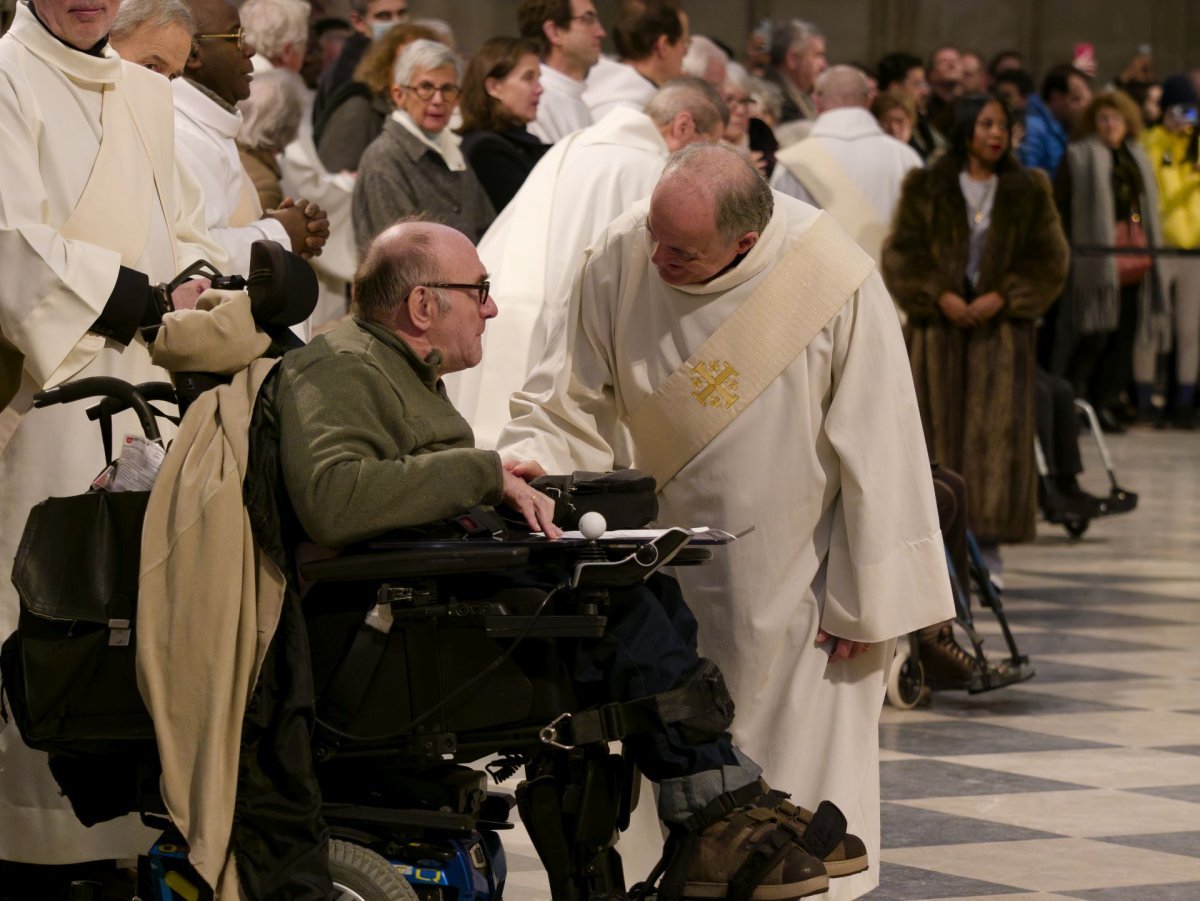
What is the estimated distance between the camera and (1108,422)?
15414 mm

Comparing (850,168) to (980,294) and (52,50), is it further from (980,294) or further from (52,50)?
(52,50)

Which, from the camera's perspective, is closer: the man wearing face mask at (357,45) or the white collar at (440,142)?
the white collar at (440,142)

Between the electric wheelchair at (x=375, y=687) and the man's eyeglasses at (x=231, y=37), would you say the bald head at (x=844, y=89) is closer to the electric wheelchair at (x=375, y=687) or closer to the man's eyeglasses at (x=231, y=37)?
the man's eyeglasses at (x=231, y=37)

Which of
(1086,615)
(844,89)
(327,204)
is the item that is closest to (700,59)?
(844,89)

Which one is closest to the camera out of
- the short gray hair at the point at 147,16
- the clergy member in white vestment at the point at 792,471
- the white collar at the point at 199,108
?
the clergy member in white vestment at the point at 792,471

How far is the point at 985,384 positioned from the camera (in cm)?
972

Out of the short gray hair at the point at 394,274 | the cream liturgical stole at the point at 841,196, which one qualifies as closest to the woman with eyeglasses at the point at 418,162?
the cream liturgical stole at the point at 841,196

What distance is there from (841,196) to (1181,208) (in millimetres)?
5574

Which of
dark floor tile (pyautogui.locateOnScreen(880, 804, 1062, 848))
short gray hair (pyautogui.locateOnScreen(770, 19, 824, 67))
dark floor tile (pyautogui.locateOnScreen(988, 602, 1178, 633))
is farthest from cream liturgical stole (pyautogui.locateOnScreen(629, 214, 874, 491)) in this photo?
short gray hair (pyautogui.locateOnScreen(770, 19, 824, 67))

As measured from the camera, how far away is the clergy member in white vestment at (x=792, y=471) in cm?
477

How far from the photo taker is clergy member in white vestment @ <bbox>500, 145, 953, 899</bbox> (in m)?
4.77

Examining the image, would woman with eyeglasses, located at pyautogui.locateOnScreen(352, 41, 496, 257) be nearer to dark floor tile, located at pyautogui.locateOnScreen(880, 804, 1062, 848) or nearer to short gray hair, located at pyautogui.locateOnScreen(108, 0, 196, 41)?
short gray hair, located at pyautogui.locateOnScreen(108, 0, 196, 41)

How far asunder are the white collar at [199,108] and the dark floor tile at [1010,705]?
3.02m

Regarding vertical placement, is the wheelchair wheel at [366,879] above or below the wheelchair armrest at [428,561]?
below
